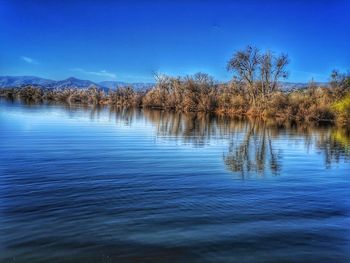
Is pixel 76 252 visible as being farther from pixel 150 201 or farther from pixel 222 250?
pixel 150 201

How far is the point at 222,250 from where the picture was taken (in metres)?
7.50

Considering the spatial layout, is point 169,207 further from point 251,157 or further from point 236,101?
point 236,101

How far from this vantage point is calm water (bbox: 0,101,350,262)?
7.41 metres

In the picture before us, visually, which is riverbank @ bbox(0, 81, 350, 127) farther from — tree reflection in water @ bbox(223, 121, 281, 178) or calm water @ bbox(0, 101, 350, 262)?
calm water @ bbox(0, 101, 350, 262)

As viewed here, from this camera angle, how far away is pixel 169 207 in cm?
1027

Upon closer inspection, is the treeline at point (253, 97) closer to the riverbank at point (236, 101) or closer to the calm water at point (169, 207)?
the riverbank at point (236, 101)

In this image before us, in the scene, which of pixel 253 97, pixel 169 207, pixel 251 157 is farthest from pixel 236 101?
pixel 169 207

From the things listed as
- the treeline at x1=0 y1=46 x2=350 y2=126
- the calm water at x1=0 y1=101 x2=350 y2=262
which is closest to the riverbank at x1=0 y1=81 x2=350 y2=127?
the treeline at x1=0 y1=46 x2=350 y2=126

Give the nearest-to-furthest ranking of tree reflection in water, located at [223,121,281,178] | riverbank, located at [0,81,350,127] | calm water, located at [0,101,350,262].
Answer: calm water, located at [0,101,350,262] < tree reflection in water, located at [223,121,281,178] < riverbank, located at [0,81,350,127]

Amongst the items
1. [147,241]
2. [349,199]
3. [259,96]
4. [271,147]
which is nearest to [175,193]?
[147,241]

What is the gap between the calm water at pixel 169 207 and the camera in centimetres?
741

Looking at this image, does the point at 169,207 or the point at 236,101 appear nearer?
the point at 169,207

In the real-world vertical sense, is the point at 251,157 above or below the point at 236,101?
below

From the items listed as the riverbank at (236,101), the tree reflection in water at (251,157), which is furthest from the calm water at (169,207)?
the riverbank at (236,101)
